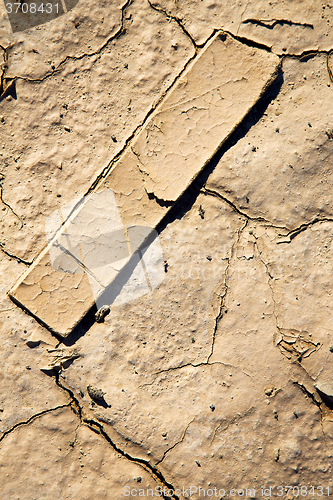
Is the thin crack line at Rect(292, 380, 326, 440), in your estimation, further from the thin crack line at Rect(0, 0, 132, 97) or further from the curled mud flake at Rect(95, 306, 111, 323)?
the thin crack line at Rect(0, 0, 132, 97)

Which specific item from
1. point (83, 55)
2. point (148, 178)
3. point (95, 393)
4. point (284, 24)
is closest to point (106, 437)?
point (95, 393)

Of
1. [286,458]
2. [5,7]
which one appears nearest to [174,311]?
[286,458]

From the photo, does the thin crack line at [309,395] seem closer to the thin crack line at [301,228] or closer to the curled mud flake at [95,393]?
the thin crack line at [301,228]

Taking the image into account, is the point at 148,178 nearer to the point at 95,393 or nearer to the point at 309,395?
the point at 95,393

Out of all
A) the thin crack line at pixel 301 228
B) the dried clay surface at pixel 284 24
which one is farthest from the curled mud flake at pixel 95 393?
the dried clay surface at pixel 284 24

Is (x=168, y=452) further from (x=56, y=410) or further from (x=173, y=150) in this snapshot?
(x=173, y=150)
